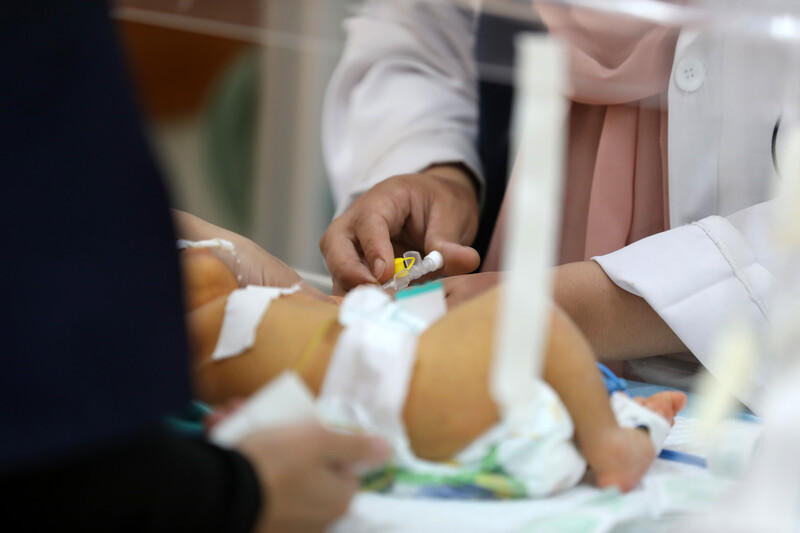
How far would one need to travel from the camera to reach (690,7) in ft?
1.99

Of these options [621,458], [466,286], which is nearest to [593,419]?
[621,458]

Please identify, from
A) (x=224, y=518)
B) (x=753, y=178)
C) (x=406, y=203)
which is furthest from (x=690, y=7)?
(x=224, y=518)

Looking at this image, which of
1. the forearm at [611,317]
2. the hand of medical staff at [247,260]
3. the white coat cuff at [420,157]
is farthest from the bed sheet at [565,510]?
the white coat cuff at [420,157]

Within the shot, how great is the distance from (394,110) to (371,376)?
670 mm

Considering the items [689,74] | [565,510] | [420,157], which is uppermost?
[689,74]

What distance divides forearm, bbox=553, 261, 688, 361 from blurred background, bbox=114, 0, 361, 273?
0.83 ft

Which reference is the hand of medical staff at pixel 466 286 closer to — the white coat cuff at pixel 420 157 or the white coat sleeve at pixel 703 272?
the white coat sleeve at pixel 703 272

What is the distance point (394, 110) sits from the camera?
1.09 meters

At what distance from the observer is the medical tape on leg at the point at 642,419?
54 centimetres

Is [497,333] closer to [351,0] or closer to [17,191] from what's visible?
[17,191]

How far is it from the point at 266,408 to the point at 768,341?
316mm

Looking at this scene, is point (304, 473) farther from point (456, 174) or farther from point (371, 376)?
point (456, 174)

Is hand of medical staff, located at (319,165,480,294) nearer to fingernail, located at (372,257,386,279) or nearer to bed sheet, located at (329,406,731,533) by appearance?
fingernail, located at (372,257,386,279)

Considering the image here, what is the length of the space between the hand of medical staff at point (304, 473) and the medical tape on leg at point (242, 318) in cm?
12
